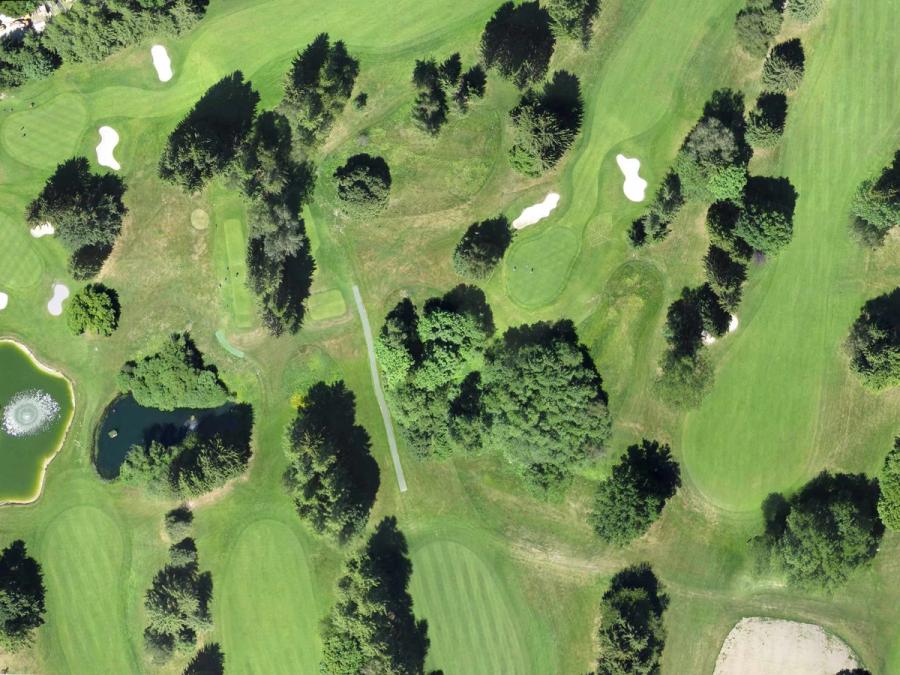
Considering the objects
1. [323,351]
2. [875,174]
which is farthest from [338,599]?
[875,174]

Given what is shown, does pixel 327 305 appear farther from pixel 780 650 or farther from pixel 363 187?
pixel 780 650

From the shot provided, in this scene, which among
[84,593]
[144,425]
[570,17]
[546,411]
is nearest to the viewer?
[546,411]


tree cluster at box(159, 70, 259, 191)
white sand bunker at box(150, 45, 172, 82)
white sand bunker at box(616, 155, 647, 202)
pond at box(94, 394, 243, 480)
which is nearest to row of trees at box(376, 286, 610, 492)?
white sand bunker at box(616, 155, 647, 202)

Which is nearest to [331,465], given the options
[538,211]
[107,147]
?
[538,211]

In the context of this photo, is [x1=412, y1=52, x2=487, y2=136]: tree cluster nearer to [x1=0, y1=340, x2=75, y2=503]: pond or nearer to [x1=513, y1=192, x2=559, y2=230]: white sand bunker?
[x1=513, y1=192, x2=559, y2=230]: white sand bunker

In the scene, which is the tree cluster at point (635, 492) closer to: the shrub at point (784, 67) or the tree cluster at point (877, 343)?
the tree cluster at point (877, 343)

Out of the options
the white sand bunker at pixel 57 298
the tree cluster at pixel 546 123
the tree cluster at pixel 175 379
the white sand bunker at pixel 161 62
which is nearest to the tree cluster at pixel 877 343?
the tree cluster at pixel 546 123

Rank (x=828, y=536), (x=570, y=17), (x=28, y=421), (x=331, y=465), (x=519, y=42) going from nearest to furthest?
(x=828, y=536), (x=570, y=17), (x=331, y=465), (x=519, y=42), (x=28, y=421)
